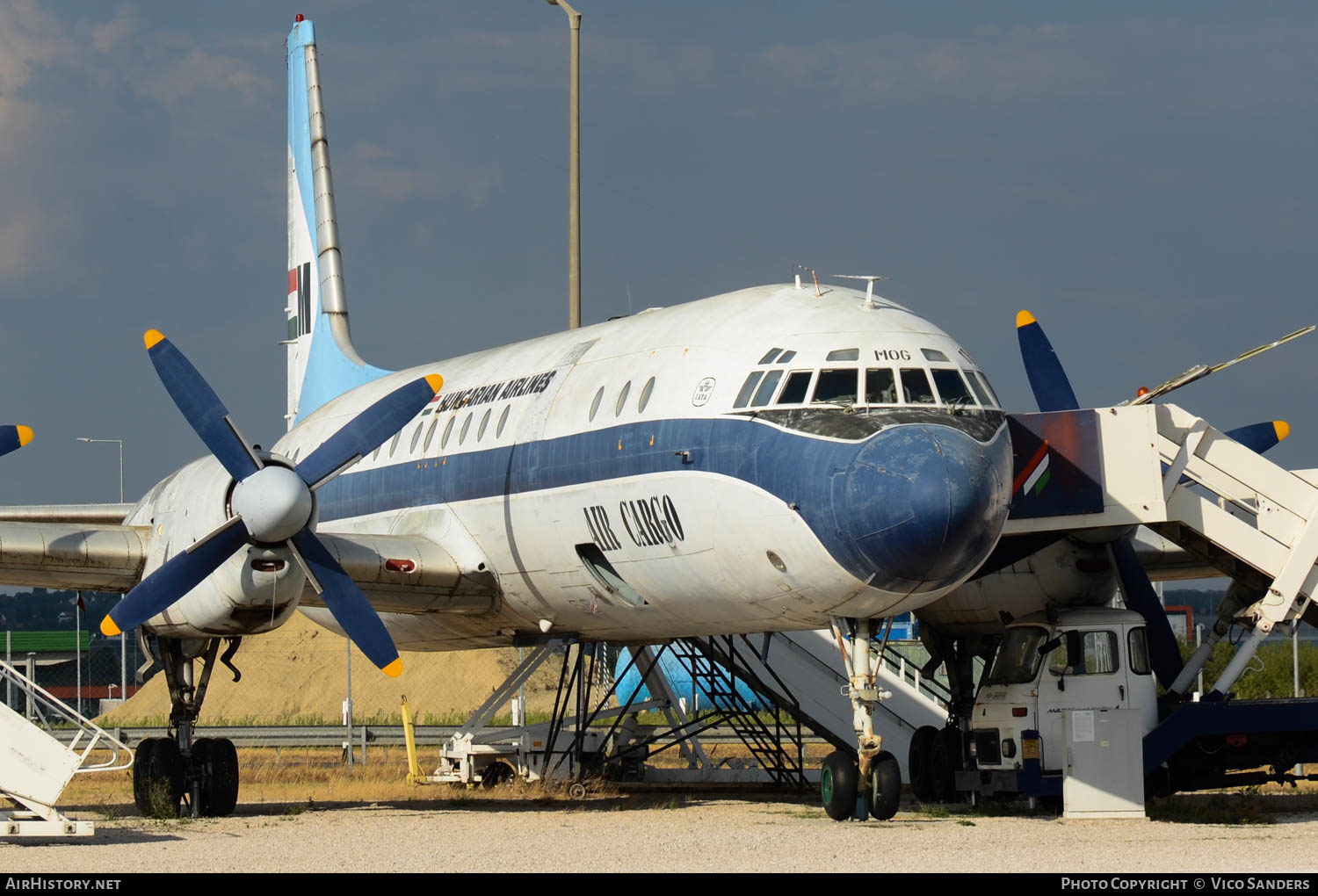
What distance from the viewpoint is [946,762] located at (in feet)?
60.2

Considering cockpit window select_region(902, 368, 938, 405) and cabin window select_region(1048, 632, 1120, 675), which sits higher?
cockpit window select_region(902, 368, 938, 405)

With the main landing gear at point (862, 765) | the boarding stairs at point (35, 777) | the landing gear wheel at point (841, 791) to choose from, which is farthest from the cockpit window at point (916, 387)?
the boarding stairs at point (35, 777)

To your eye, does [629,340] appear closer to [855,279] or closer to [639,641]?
[855,279]

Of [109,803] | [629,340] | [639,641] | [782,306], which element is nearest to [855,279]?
[782,306]

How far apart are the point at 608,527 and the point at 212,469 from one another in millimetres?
4708

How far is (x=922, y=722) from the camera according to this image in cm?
2164

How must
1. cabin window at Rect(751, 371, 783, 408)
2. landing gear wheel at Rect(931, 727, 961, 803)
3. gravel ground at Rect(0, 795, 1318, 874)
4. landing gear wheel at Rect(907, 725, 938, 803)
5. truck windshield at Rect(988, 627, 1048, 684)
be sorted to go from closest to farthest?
gravel ground at Rect(0, 795, 1318, 874), cabin window at Rect(751, 371, 783, 408), truck windshield at Rect(988, 627, 1048, 684), landing gear wheel at Rect(931, 727, 961, 803), landing gear wheel at Rect(907, 725, 938, 803)

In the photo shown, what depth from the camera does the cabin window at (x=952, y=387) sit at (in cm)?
1427

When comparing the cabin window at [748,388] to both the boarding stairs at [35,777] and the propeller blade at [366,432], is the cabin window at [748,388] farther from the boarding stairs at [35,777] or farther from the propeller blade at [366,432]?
the boarding stairs at [35,777]

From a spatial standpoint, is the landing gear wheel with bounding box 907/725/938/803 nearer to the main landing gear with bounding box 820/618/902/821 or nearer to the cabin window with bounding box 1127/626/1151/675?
the cabin window with bounding box 1127/626/1151/675

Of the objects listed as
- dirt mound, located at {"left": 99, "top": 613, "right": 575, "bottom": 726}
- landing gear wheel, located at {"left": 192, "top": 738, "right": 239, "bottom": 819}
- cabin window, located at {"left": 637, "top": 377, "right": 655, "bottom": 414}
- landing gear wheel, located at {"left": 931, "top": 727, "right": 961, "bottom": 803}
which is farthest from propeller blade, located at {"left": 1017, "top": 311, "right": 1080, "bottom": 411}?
dirt mound, located at {"left": 99, "top": 613, "right": 575, "bottom": 726}

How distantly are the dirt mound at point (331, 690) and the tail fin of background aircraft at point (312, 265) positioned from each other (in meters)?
20.7

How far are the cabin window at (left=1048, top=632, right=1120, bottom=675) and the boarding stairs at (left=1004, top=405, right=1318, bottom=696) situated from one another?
1.08 m

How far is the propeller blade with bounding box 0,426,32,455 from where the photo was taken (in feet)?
62.5
